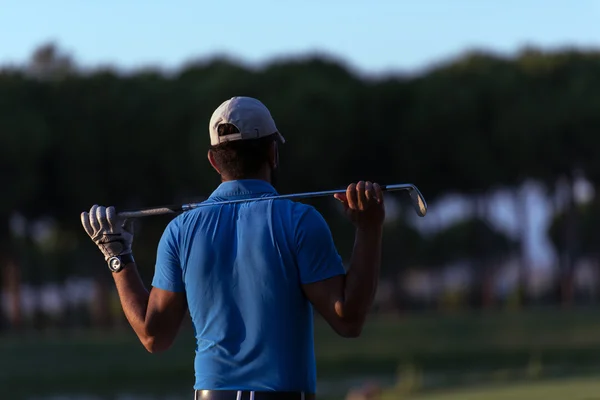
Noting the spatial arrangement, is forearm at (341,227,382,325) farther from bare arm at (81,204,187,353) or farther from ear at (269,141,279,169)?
bare arm at (81,204,187,353)

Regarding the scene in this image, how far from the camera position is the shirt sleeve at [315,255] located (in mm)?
3570

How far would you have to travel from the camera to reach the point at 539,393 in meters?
17.0

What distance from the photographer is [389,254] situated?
63969 mm

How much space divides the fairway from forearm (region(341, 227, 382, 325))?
495 inches

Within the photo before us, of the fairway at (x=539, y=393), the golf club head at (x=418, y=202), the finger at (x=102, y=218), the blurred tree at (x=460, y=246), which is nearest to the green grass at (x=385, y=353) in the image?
the fairway at (x=539, y=393)

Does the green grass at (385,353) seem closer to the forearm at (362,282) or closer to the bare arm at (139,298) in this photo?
the bare arm at (139,298)

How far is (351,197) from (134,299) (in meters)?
0.76

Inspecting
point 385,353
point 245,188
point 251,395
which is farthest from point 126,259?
point 385,353

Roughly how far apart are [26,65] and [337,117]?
11.9 metres

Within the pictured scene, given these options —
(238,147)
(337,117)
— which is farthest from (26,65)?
(238,147)

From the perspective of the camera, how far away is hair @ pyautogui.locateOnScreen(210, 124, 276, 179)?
12.5ft

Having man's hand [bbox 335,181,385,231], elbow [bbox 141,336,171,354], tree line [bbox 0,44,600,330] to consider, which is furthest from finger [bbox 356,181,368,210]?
tree line [bbox 0,44,600,330]

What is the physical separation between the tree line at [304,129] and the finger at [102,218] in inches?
1549

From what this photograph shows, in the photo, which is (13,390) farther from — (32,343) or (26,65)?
(26,65)
